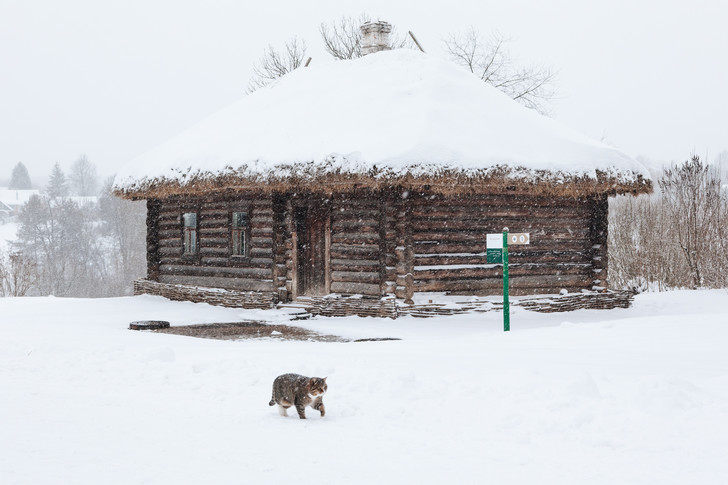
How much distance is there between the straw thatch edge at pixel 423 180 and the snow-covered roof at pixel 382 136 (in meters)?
0.05

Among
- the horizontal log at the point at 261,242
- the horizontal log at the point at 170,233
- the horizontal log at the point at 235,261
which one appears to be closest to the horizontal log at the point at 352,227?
the horizontal log at the point at 261,242

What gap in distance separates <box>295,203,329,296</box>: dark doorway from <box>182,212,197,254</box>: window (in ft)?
12.1

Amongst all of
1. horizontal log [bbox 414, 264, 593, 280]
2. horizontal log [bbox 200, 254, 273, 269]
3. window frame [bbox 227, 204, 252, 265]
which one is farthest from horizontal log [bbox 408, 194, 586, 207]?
window frame [bbox 227, 204, 252, 265]

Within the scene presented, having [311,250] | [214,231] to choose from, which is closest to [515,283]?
[311,250]

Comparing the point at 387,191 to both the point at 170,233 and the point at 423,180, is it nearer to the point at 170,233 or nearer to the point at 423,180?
the point at 423,180

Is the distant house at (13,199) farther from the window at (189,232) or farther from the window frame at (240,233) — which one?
the window frame at (240,233)

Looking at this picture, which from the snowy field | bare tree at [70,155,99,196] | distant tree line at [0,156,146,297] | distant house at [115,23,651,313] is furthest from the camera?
bare tree at [70,155,99,196]

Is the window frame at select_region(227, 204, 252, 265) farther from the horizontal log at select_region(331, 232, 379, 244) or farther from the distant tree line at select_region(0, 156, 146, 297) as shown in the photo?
the distant tree line at select_region(0, 156, 146, 297)

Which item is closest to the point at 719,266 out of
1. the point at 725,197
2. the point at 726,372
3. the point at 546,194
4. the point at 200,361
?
the point at 725,197

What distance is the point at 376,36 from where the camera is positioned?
20.2 metres

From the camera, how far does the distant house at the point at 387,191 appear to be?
13727 mm

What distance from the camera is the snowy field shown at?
4.97m

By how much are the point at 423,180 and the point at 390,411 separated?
279 inches

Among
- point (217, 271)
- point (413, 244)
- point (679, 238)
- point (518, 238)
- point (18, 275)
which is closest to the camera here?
point (518, 238)
